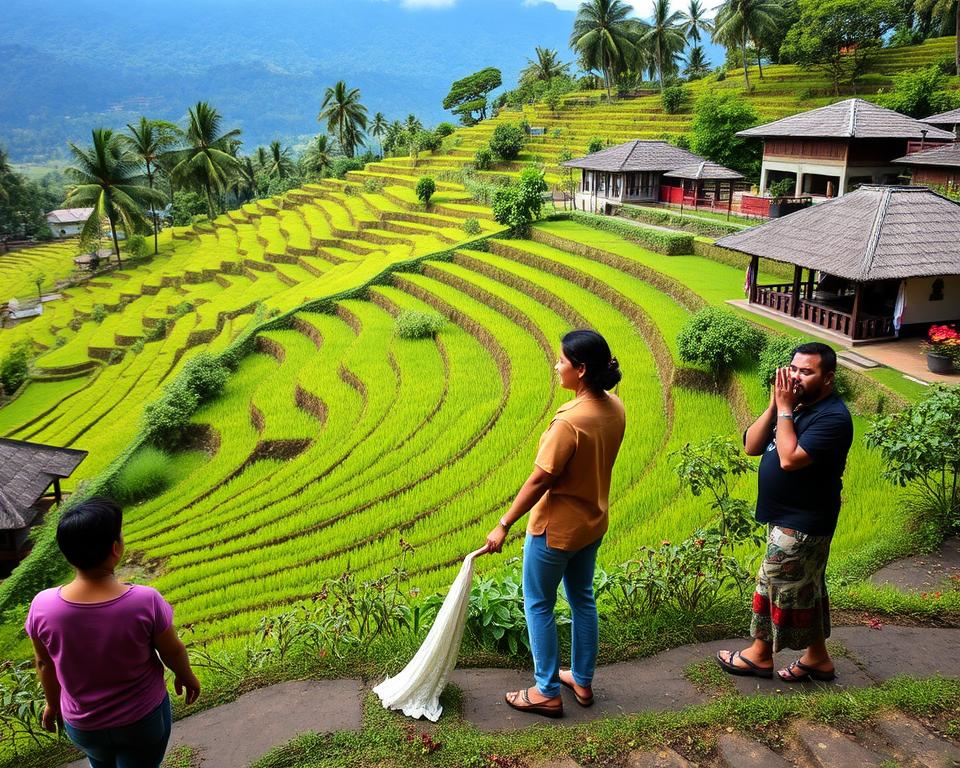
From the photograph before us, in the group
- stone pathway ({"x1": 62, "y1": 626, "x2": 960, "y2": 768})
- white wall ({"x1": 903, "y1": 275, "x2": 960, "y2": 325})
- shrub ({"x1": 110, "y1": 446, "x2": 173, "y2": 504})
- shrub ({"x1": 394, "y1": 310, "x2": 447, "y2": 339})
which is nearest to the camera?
stone pathway ({"x1": 62, "y1": 626, "x2": 960, "y2": 768})

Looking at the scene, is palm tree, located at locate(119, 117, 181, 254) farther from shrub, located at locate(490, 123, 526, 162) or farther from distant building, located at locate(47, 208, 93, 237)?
distant building, located at locate(47, 208, 93, 237)

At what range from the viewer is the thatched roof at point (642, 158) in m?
23.6

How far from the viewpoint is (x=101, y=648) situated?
7.47 ft

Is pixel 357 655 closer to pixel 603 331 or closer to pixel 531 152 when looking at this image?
pixel 603 331

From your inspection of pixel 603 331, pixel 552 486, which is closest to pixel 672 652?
pixel 552 486

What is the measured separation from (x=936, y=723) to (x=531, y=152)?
3435 cm

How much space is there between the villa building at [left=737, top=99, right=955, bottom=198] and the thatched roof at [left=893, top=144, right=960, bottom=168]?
2.94 ft

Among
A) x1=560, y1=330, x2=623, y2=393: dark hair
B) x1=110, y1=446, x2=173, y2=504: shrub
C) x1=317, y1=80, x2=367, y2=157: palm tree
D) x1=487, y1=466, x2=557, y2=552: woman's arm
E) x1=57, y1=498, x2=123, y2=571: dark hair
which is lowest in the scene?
x1=110, y1=446, x2=173, y2=504: shrub

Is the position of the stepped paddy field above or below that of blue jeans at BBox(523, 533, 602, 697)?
below

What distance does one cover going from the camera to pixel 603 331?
521 inches

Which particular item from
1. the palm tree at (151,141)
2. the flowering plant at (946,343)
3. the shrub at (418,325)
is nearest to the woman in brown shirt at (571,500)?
the flowering plant at (946,343)

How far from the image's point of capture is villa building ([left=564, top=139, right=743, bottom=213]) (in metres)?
23.5

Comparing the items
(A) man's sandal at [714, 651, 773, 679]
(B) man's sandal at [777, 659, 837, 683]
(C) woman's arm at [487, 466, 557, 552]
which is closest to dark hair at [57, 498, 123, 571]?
(C) woman's arm at [487, 466, 557, 552]

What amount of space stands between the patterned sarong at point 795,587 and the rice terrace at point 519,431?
0.06 m
